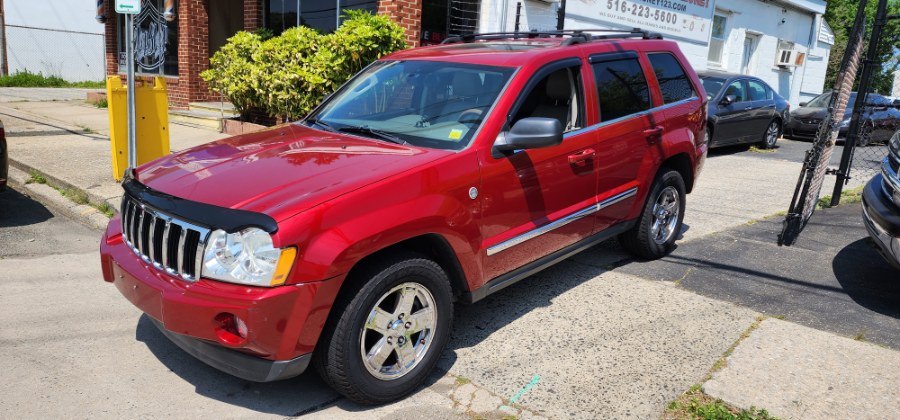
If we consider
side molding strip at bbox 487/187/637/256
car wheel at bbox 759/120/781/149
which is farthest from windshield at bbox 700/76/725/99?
side molding strip at bbox 487/187/637/256

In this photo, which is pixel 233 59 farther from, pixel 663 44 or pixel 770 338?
pixel 770 338

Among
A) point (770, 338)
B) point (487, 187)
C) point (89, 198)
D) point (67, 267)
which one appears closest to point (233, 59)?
point (89, 198)

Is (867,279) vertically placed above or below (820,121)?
below

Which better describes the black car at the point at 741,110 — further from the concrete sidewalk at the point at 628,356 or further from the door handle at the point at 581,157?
the door handle at the point at 581,157

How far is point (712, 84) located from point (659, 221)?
24.6 feet

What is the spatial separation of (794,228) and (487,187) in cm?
408

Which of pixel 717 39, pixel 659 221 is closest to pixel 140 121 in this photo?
pixel 659 221

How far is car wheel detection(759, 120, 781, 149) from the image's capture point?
43.7 ft

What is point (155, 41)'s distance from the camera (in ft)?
54.0

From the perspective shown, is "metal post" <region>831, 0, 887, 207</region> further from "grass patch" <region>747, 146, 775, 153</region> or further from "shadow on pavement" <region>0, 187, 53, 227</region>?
"shadow on pavement" <region>0, 187, 53, 227</region>

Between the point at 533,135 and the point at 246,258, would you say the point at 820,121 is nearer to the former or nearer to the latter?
the point at 533,135

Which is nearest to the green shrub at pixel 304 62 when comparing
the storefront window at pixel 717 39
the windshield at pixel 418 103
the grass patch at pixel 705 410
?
the windshield at pixel 418 103

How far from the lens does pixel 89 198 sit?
693cm

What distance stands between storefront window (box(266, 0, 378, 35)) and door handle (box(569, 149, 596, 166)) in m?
8.19
